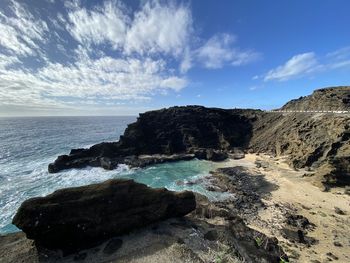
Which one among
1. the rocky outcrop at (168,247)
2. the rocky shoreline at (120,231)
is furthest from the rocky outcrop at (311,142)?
the rocky outcrop at (168,247)

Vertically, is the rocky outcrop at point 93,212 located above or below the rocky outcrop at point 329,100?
below

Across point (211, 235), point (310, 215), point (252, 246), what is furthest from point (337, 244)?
point (211, 235)

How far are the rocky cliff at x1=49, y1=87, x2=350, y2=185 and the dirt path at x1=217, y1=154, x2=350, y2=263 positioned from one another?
470 centimetres

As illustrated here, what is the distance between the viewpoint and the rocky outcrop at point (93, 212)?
15789mm

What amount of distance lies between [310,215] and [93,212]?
28686 mm

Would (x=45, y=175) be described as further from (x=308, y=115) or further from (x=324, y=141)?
(x=308, y=115)

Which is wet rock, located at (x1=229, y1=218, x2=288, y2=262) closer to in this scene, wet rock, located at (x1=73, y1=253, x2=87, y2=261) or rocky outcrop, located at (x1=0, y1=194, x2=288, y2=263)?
rocky outcrop, located at (x1=0, y1=194, x2=288, y2=263)

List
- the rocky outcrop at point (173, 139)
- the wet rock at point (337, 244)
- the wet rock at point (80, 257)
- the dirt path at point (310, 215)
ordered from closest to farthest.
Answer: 1. the wet rock at point (80, 257)
2. the dirt path at point (310, 215)
3. the wet rock at point (337, 244)
4. the rocky outcrop at point (173, 139)

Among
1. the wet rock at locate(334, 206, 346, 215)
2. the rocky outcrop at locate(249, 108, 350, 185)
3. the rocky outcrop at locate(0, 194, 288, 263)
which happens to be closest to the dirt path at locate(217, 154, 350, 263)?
the wet rock at locate(334, 206, 346, 215)

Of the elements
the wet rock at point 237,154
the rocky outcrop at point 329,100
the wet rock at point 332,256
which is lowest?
the wet rock at point 332,256

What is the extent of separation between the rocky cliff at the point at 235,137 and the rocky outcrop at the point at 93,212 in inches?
1313

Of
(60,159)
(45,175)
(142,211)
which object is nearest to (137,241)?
(142,211)

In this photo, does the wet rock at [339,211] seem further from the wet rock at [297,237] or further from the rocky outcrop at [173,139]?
the rocky outcrop at [173,139]

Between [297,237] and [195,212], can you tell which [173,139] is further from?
[195,212]
